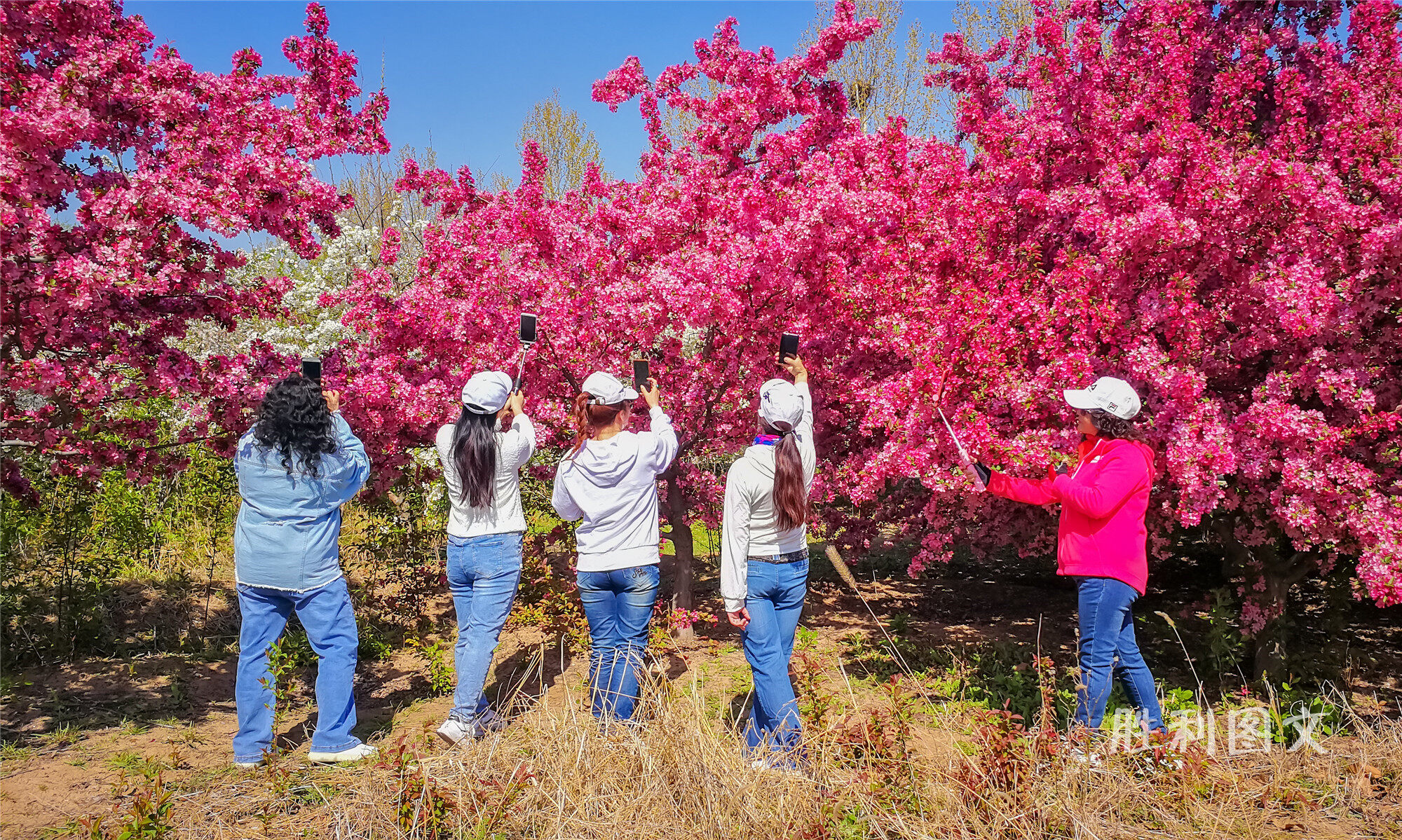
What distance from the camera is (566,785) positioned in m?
3.23

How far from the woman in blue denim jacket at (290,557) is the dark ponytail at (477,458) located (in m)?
0.55

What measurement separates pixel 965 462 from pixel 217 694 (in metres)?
4.89

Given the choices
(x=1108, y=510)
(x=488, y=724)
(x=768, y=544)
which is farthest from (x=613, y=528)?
(x=1108, y=510)

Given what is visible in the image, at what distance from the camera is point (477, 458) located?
4195 mm

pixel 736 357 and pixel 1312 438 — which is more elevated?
pixel 736 357

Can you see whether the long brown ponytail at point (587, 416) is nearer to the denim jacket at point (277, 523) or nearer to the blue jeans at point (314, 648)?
the denim jacket at point (277, 523)

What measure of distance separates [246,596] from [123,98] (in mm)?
2670

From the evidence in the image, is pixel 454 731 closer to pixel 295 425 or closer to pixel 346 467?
pixel 346 467

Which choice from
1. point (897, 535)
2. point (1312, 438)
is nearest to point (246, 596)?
point (897, 535)

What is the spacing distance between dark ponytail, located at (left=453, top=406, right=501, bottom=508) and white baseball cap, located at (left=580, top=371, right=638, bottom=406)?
1.88 feet

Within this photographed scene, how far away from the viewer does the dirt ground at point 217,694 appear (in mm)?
3986

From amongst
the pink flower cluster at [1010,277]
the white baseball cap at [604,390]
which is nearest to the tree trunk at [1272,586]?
the pink flower cluster at [1010,277]

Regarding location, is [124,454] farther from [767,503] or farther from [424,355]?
[767,503]

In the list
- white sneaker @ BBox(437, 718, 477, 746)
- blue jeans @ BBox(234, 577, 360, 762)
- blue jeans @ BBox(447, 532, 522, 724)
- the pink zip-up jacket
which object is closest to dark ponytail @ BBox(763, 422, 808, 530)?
the pink zip-up jacket
